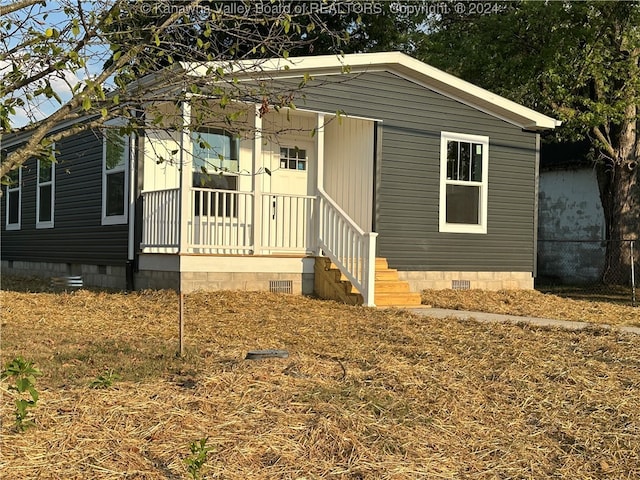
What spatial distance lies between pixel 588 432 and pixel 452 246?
8025 mm

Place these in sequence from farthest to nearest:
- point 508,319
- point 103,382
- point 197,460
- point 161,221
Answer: point 161,221 < point 508,319 < point 103,382 < point 197,460

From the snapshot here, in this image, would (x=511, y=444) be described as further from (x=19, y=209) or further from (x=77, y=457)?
(x=19, y=209)

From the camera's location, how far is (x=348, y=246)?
386 inches

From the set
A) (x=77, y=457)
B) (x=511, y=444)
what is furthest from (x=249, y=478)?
(x=511, y=444)

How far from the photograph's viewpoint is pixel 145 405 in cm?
404

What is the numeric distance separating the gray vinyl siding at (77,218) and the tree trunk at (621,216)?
1067 centimetres

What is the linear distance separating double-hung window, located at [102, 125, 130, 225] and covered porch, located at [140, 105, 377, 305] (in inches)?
22.7

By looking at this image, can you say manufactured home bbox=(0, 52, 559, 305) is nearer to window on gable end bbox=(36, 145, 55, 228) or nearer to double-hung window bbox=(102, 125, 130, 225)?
double-hung window bbox=(102, 125, 130, 225)

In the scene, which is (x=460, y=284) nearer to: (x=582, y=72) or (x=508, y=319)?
(x=508, y=319)

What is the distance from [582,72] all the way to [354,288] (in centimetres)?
744

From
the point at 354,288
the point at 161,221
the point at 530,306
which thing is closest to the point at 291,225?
the point at 354,288

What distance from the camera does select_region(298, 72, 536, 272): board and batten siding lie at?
11148mm

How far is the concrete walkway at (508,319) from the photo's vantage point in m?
7.66

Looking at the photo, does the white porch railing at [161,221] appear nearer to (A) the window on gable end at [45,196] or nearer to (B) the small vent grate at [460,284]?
(A) the window on gable end at [45,196]
